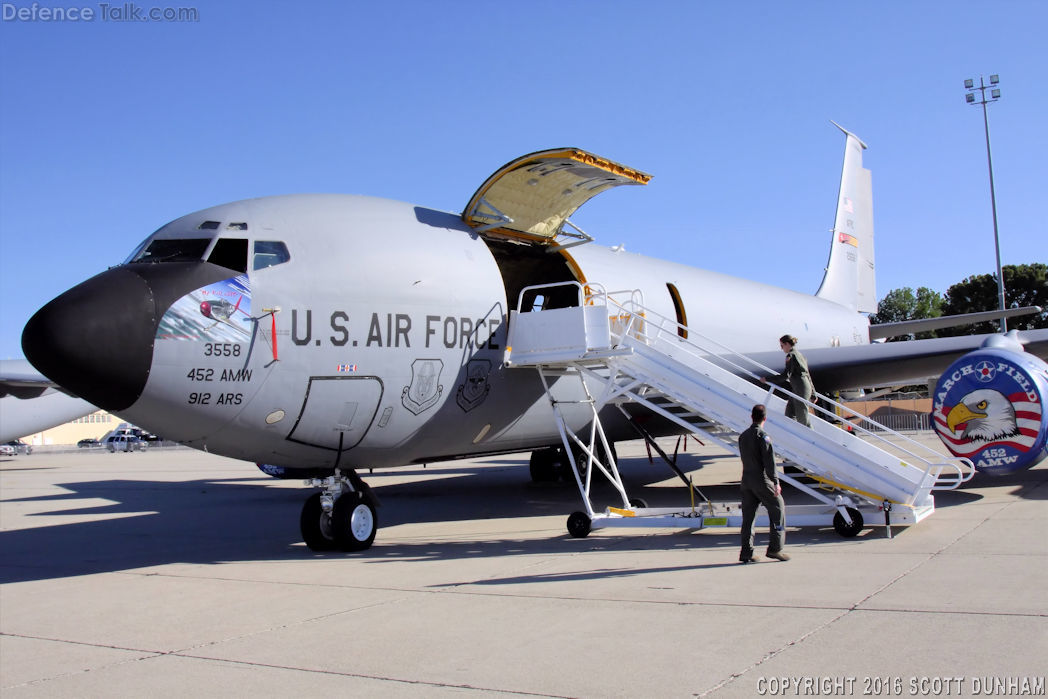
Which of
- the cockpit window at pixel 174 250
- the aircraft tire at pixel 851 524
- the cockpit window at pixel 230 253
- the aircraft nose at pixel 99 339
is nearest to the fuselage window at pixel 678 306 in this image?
the aircraft tire at pixel 851 524

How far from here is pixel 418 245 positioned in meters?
10.4

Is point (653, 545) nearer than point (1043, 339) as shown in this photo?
Yes

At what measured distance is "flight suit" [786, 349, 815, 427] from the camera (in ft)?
33.9

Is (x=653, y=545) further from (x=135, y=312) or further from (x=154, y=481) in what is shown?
(x=154, y=481)

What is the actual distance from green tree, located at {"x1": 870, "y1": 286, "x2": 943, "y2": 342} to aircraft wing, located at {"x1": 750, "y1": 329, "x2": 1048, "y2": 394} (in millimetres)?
88632

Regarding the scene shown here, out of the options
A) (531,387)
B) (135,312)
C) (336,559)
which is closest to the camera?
(135,312)

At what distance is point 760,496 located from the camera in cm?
818

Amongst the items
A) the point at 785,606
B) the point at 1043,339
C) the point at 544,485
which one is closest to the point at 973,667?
the point at 785,606

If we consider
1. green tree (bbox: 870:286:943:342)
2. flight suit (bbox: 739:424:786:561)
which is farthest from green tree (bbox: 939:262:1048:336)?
flight suit (bbox: 739:424:786:561)

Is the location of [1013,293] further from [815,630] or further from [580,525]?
[815,630]

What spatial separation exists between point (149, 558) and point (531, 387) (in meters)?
5.37

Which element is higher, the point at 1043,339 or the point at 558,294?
the point at 558,294

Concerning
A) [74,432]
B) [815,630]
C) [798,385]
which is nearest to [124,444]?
[74,432]

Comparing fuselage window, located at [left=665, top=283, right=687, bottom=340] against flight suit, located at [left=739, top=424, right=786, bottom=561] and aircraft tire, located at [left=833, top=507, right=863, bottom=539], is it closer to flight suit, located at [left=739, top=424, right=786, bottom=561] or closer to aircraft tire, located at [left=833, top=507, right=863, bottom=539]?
aircraft tire, located at [left=833, top=507, right=863, bottom=539]
